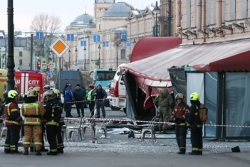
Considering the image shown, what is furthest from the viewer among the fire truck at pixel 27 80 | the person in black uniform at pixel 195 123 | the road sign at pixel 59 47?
the fire truck at pixel 27 80

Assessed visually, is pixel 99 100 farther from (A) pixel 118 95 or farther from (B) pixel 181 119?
(B) pixel 181 119

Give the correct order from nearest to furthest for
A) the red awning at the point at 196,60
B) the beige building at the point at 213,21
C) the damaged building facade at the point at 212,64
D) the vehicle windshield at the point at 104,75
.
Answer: the red awning at the point at 196,60 < the damaged building facade at the point at 212,64 < the beige building at the point at 213,21 < the vehicle windshield at the point at 104,75

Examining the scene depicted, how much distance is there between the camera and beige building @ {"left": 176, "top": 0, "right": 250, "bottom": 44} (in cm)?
2831

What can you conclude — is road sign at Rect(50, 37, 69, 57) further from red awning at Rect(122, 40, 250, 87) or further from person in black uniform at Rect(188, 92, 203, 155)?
person in black uniform at Rect(188, 92, 203, 155)

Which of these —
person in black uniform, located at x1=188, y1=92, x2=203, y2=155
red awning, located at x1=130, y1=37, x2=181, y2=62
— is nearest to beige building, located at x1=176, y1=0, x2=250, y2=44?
red awning, located at x1=130, y1=37, x2=181, y2=62

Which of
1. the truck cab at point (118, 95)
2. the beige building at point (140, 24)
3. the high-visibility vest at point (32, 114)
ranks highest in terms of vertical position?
the beige building at point (140, 24)

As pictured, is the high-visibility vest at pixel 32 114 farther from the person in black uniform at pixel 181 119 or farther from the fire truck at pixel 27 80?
the fire truck at pixel 27 80

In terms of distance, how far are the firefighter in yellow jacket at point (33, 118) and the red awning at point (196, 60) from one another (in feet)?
21.3

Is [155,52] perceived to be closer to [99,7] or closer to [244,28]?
[244,28]

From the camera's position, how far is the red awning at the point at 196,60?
22812 mm

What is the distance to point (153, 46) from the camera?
120 feet

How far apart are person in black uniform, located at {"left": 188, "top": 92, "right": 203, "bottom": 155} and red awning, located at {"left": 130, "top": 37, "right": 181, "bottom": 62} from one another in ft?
56.4

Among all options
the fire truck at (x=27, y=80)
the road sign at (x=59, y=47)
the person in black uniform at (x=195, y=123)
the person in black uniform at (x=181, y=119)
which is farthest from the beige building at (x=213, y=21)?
the person in black uniform at (x=195, y=123)

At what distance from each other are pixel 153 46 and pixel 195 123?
58.1 feet
